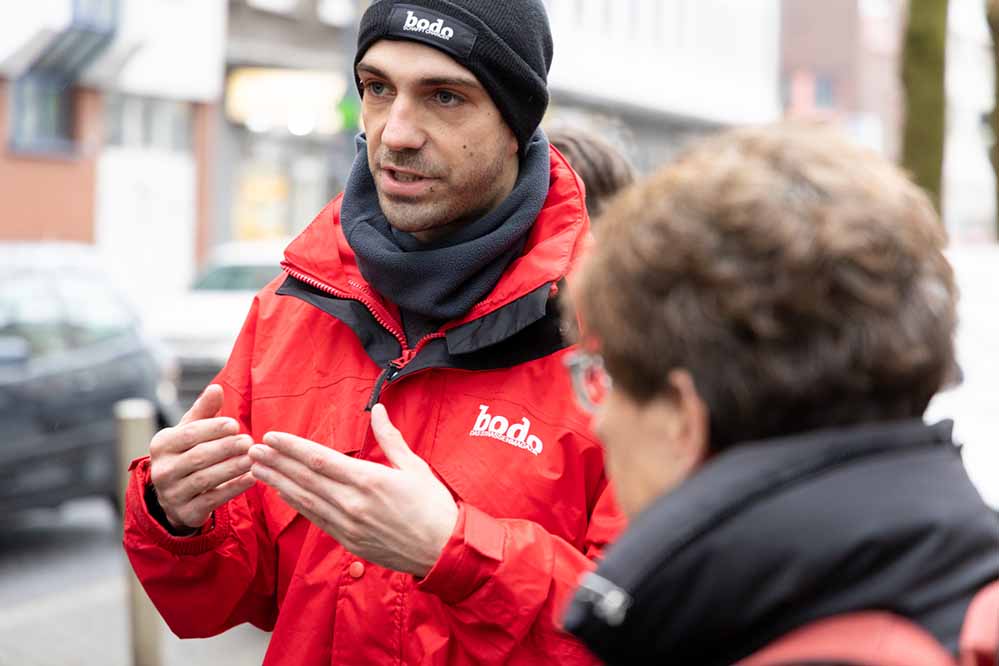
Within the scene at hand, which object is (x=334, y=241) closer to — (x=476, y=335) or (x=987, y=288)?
(x=476, y=335)

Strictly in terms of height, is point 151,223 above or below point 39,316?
below

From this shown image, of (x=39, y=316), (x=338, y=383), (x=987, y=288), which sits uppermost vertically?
(x=338, y=383)

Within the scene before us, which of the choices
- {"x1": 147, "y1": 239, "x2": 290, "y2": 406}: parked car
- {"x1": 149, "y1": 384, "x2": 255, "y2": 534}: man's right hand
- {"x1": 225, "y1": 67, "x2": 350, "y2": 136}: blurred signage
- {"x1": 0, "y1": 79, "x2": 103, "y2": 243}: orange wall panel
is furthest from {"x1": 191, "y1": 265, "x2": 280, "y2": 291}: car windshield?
{"x1": 149, "y1": 384, "x2": 255, "y2": 534}: man's right hand

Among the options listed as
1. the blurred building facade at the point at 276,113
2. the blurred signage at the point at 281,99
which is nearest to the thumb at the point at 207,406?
the blurred building facade at the point at 276,113

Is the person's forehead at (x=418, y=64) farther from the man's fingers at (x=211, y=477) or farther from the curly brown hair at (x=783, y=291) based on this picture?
the curly brown hair at (x=783, y=291)

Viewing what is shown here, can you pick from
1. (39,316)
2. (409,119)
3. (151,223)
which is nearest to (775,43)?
(151,223)

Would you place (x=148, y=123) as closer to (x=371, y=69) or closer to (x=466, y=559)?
(x=371, y=69)

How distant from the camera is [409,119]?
8.58ft

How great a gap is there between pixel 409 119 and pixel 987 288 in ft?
15.2

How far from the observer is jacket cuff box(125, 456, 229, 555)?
8.16 feet

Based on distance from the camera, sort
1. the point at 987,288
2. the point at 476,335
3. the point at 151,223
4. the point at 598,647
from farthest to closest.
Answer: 1. the point at 151,223
2. the point at 987,288
3. the point at 476,335
4. the point at 598,647

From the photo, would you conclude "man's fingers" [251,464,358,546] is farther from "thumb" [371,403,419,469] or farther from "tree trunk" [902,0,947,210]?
"tree trunk" [902,0,947,210]

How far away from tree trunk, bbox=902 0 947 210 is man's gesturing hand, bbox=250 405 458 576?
6.26m

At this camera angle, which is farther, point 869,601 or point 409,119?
point 409,119
